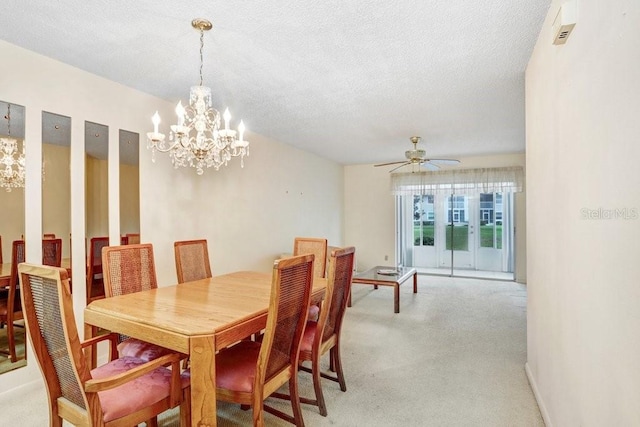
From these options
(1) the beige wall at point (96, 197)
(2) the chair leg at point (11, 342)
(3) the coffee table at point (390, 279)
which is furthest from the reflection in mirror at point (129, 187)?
(3) the coffee table at point (390, 279)

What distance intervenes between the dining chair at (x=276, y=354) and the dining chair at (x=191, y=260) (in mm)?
1007

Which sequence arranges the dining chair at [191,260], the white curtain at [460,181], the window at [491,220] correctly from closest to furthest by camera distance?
the dining chair at [191,260]
the white curtain at [460,181]
the window at [491,220]

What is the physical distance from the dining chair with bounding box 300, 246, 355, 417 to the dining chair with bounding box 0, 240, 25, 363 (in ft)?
6.68

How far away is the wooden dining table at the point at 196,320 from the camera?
140 cm

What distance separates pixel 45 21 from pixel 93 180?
116cm

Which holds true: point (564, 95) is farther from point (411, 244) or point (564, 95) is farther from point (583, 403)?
point (411, 244)

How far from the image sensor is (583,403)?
50.6 inches

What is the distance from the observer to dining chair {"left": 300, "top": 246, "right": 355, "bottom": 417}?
6.39 ft

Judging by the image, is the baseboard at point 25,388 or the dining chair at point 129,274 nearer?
the dining chair at point 129,274

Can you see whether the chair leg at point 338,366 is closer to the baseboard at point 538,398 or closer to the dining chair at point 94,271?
the baseboard at point 538,398

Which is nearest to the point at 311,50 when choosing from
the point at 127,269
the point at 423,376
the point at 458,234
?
the point at 127,269

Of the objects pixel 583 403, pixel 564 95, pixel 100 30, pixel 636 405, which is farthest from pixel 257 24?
pixel 583 403

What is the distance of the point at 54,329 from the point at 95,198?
5.81ft

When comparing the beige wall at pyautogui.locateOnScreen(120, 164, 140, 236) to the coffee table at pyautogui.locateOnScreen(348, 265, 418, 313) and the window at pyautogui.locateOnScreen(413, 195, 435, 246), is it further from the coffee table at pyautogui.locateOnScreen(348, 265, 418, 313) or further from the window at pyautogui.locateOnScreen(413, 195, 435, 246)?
the window at pyautogui.locateOnScreen(413, 195, 435, 246)
